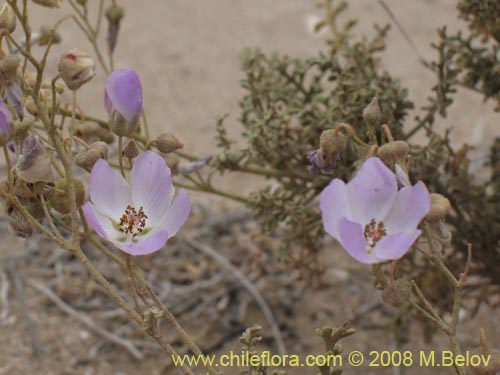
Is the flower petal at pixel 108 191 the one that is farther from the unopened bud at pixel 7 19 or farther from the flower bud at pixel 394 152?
the flower bud at pixel 394 152

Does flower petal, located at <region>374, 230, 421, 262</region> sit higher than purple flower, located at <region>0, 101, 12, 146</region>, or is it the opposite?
purple flower, located at <region>0, 101, 12, 146</region>

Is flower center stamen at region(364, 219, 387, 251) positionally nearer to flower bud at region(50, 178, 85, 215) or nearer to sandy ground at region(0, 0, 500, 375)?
flower bud at region(50, 178, 85, 215)

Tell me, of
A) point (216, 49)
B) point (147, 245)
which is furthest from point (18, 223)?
point (216, 49)

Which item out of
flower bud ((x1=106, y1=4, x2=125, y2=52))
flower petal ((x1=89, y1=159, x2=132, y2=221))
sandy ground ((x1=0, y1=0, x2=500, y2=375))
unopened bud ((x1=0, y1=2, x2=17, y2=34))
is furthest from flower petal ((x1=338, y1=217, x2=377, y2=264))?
sandy ground ((x1=0, y1=0, x2=500, y2=375))

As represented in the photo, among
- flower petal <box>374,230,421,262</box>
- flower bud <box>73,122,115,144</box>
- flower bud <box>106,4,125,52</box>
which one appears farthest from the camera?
flower bud <box>106,4,125,52</box>

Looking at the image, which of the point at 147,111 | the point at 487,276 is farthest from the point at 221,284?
the point at 147,111

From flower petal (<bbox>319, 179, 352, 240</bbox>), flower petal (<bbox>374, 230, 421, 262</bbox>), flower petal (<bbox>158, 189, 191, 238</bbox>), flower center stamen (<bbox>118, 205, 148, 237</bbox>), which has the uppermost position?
flower center stamen (<bbox>118, 205, 148, 237</bbox>)

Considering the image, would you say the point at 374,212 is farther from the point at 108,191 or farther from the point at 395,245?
the point at 108,191
